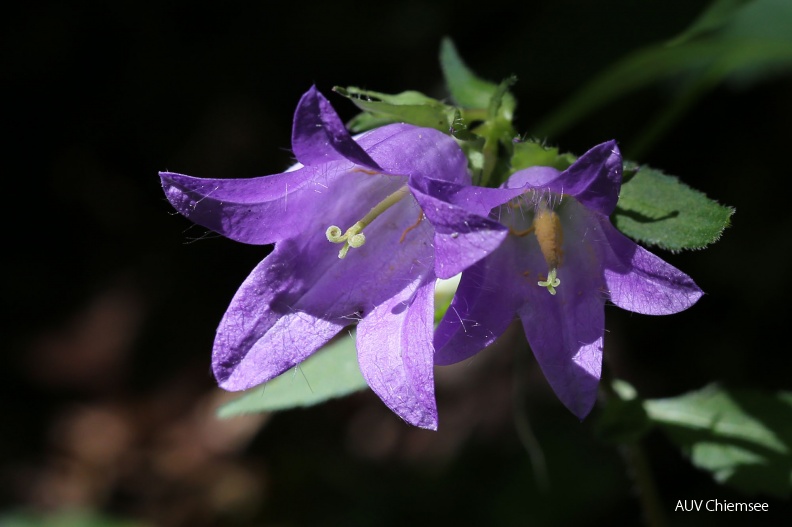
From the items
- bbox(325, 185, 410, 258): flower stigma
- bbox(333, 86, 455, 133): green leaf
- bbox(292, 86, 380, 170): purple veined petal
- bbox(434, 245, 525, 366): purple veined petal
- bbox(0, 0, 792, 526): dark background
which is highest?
bbox(292, 86, 380, 170): purple veined petal

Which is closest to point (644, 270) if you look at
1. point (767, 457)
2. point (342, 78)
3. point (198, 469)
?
point (767, 457)

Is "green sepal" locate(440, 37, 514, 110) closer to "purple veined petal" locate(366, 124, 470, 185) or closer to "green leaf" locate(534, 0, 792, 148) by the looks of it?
"purple veined petal" locate(366, 124, 470, 185)

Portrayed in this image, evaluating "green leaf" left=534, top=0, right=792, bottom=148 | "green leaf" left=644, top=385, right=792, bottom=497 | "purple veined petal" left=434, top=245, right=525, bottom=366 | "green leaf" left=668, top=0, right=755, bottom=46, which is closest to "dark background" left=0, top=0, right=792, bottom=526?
"green leaf" left=534, top=0, right=792, bottom=148

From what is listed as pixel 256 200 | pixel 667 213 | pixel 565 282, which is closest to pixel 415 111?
pixel 256 200

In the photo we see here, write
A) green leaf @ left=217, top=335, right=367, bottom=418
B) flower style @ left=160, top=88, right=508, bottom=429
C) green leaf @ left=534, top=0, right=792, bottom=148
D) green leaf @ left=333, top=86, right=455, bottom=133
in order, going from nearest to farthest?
flower style @ left=160, top=88, right=508, bottom=429 → green leaf @ left=333, top=86, right=455, bottom=133 → green leaf @ left=217, top=335, right=367, bottom=418 → green leaf @ left=534, top=0, right=792, bottom=148

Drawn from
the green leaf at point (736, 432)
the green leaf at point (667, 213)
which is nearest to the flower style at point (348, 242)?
the green leaf at point (667, 213)

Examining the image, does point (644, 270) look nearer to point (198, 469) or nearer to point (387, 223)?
point (387, 223)

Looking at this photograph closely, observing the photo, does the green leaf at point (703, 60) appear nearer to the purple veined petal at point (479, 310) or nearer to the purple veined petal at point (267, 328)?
the purple veined petal at point (479, 310)

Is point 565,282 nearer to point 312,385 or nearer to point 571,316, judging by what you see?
point 571,316
